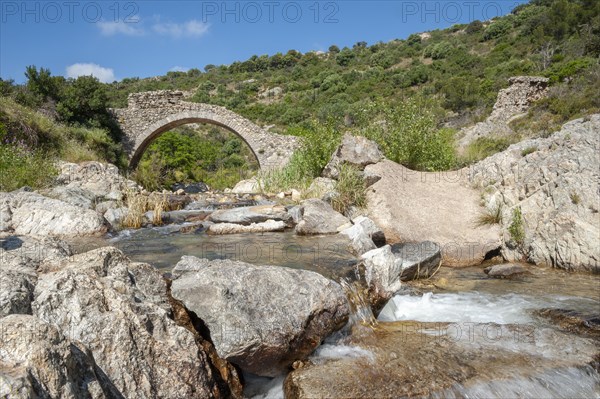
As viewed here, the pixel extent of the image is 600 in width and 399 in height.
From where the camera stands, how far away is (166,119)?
58.6 ft

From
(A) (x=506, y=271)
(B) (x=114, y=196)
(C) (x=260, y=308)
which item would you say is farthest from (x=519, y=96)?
(C) (x=260, y=308)

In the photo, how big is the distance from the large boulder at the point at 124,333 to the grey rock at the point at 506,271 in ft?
13.5

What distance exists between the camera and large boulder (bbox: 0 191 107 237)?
5.74m

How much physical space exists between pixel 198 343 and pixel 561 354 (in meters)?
2.67

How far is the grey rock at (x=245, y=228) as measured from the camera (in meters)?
6.47

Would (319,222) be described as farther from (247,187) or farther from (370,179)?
(247,187)

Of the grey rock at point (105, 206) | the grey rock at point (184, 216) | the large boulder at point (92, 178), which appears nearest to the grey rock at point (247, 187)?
the large boulder at point (92, 178)

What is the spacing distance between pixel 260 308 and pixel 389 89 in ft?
109

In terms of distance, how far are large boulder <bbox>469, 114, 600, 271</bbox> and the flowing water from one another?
39cm

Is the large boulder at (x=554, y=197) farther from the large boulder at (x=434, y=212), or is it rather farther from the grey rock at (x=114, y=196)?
the grey rock at (x=114, y=196)

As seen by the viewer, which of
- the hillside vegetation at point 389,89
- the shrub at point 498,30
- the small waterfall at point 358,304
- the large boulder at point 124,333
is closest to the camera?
the large boulder at point 124,333

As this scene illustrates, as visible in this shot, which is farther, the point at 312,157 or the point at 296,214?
the point at 312,157

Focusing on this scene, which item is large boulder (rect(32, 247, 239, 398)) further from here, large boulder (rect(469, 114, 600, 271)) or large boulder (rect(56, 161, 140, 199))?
large boulder (rect(56, 161, 140, 199))

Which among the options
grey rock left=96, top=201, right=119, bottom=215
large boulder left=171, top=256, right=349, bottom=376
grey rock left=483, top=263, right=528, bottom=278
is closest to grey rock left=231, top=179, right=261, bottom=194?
grey rock left=96, top=201, right=119, bottom=215
